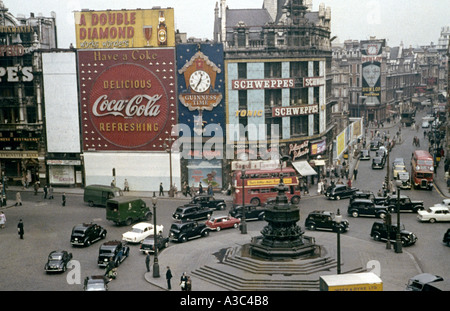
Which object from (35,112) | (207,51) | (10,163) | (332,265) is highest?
(207,51)

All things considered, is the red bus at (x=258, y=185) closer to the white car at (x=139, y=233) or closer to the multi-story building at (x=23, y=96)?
the white car at (x=139, y=233)

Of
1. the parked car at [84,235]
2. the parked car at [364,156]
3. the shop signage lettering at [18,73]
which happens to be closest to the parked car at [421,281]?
the parked car at [84,235]

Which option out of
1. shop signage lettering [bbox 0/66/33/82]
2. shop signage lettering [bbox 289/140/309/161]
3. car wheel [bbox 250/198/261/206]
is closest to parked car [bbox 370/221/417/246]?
car wheel [bbox 250/198/261/206]

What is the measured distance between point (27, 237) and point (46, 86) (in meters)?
25.1

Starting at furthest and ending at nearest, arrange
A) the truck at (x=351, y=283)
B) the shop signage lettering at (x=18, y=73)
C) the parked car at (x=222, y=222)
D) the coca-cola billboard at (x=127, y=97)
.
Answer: the shop signage lettering at (x=18, y=73) < the coca-cola billboard at (x=127, y=97) < the parked car at (x=222, y=222) < the truck at (x=351, y=283)

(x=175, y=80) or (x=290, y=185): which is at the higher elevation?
(x=175, y=80)

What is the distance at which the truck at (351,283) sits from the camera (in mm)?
23328

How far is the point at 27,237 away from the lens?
4269 centimetres

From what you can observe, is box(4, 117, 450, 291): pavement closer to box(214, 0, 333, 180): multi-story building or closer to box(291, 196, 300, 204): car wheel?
box(291, 196, 300, 204): car wheel

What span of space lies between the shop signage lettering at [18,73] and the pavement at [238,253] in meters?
33.5

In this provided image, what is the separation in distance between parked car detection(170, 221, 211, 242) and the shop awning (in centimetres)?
1915
